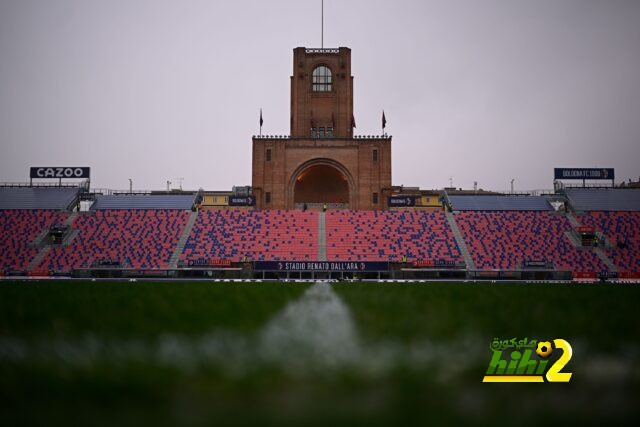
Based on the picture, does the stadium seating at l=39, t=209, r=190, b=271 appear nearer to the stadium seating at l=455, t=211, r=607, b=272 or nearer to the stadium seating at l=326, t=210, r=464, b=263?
the stadium seating at l=326, t=210, r=464, b=263

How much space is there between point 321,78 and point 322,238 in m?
27.7

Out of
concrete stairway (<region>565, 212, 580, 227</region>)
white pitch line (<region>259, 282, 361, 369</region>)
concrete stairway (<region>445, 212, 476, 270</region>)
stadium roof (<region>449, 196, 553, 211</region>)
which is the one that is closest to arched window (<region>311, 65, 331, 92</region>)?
stadium roof (<region>449, 196, 553, 211</region>)

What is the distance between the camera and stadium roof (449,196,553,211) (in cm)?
6131

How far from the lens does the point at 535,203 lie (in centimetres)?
6234

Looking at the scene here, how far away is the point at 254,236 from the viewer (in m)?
52.9

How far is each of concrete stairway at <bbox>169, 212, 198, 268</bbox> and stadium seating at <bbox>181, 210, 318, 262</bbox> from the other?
20.0 inches

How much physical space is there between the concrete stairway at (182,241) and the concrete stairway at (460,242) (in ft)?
101

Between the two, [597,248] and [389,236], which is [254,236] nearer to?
[389,236]

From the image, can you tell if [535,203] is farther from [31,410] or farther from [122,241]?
[31,410]

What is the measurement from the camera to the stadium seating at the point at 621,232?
48.5m

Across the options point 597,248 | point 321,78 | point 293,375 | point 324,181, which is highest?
point 321,78

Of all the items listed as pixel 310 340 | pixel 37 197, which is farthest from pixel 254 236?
pixel 310 340

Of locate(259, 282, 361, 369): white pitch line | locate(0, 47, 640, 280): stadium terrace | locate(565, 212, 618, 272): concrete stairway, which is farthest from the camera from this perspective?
locate(565, 212, 618, 272): concrete stairway

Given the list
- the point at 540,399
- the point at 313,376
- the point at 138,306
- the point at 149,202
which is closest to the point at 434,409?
the point at 540,399
